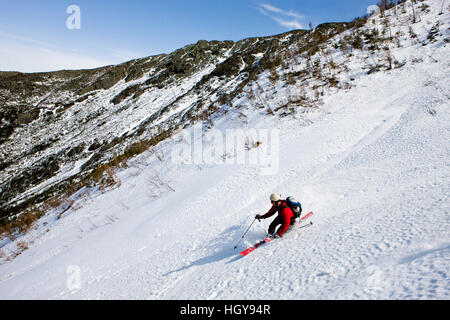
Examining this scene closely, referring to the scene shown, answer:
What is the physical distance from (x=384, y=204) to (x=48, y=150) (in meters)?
38.8

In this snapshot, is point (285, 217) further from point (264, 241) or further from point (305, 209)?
point (305, 209)

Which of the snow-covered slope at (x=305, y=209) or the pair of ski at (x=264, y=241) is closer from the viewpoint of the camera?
the snow-covered slope at (x=305, y=209)

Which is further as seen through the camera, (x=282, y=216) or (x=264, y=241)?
(x=264, y=241)

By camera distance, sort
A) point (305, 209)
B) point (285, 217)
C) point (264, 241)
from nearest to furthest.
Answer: point (285, 217)
point (264, 241)
point (305, 209)

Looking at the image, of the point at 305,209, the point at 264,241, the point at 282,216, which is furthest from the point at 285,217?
the point at 305,209

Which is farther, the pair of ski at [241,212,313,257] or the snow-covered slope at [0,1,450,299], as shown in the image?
the pair of ski at [241,212,313,257]

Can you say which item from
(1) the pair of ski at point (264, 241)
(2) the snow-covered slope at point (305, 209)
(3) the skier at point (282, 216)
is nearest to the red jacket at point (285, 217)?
(3) the skier at point (282, 216)

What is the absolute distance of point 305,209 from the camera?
5.56m

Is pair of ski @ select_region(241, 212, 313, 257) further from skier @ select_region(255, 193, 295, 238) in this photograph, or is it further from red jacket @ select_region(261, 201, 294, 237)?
red jacket @ select_region(261, 201, 294, 237)

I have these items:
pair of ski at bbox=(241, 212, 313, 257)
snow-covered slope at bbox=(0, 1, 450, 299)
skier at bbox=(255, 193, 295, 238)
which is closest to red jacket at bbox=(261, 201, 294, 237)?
skier at bbox=(255, 193, 295, 238)

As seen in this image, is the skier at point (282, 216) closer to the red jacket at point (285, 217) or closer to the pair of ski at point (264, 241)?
the red jacket at point (285, 217)

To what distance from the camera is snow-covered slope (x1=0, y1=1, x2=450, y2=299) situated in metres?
3.08

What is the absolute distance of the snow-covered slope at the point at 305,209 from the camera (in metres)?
3.08
